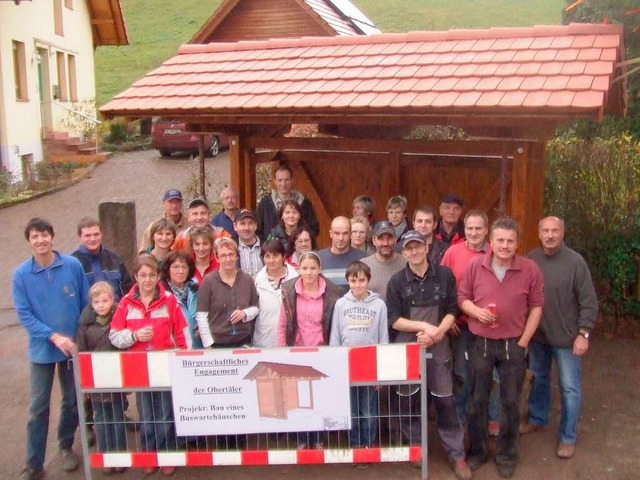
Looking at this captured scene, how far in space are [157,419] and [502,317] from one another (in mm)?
2527

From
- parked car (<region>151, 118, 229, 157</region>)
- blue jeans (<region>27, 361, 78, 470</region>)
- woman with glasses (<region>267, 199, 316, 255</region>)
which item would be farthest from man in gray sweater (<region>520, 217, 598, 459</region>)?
parked car (<region>151, 118, 229, 157</region>)

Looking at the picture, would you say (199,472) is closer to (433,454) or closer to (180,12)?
(433,454)

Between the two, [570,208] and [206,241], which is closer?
[206,241]

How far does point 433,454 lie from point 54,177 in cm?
1673

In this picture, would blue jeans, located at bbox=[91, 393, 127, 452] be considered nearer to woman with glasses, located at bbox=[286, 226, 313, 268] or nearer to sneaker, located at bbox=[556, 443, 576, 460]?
woman with glasses, located at bbox=[286, 226, 313, 268]

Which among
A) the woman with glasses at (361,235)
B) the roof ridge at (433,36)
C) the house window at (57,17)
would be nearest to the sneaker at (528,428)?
the woman with glasses at (361,235)

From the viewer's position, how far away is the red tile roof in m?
5.86

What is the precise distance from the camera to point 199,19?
5466cm

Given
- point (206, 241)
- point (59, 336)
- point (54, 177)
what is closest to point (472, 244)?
point (206, 241)

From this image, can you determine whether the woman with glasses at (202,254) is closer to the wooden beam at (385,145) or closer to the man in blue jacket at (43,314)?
the man in blue jacket at (43,314)

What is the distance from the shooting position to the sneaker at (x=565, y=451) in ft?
17.4

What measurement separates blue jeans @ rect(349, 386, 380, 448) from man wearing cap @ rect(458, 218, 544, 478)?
2.29 ft

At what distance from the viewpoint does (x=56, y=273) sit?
16.8ft

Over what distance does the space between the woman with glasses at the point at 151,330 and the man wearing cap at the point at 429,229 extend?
2.00 metres
